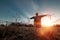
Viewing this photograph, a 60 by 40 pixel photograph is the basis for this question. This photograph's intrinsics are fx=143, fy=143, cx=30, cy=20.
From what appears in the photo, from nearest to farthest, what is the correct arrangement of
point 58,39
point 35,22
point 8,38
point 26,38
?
point 8,38 → point 26,38 → point 58,39 → point 35,22

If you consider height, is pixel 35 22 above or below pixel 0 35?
above

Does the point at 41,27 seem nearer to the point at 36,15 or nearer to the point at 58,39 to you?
the point at 36,15

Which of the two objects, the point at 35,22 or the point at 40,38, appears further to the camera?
the point at 35,22

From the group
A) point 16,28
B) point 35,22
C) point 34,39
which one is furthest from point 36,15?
point 34,39

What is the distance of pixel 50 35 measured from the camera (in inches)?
373

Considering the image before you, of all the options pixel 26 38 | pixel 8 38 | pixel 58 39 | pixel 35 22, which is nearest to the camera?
pixel 8 38

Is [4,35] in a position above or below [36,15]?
below

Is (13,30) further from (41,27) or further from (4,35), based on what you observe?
(41,27)

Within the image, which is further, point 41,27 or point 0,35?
point 41,27

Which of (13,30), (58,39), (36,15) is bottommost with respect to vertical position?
(58,39)

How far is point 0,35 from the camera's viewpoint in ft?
27.5

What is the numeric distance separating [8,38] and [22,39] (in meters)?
0.82

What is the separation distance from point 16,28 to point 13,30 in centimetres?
27

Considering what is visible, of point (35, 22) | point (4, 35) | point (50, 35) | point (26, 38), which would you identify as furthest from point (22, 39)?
point (35, 22)
